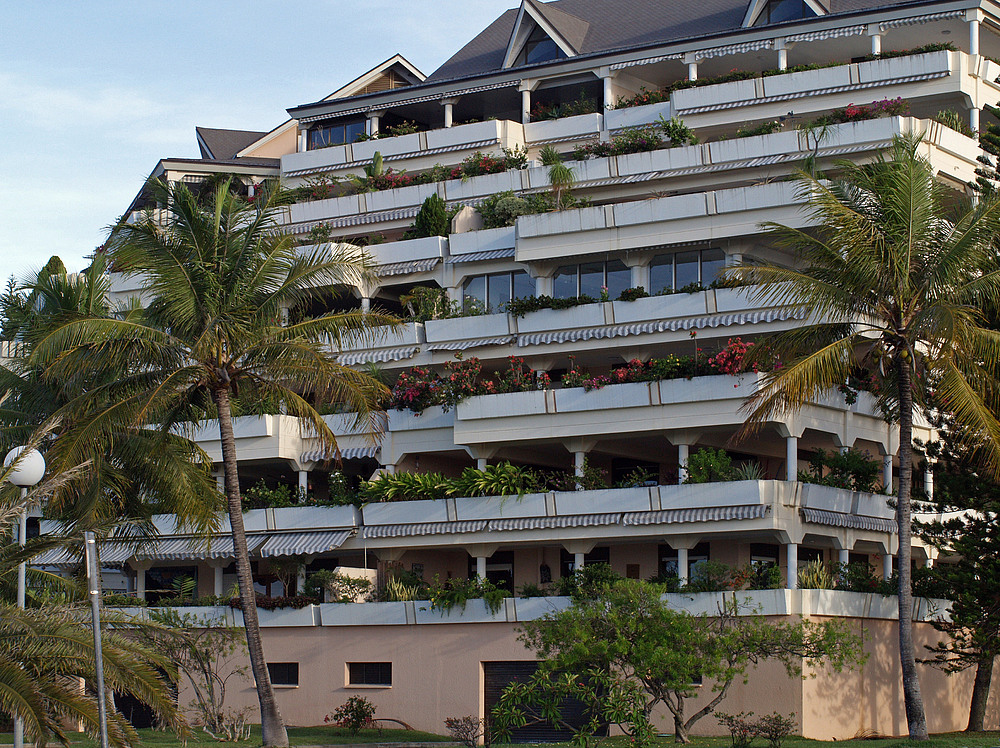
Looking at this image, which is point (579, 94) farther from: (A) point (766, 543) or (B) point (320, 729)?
(B) point (320, 729)

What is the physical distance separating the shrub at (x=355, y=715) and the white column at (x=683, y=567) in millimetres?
9054

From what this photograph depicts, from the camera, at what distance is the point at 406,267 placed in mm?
43906

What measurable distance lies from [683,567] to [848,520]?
440 centimetres

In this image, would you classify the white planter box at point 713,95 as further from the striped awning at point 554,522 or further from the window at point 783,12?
the striped awning at point 554,522

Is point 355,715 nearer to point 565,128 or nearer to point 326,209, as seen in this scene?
point 326,209

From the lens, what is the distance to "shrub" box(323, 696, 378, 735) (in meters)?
36.6

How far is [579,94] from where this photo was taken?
156 ft

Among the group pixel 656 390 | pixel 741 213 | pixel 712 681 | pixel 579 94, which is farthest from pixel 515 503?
pixel 579 94

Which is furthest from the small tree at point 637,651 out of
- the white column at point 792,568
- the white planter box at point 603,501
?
the white planter box at point 603,501

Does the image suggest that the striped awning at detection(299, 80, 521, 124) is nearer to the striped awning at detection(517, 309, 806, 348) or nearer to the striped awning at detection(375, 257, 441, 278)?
the striped awning at detection(375, 257, 441, 278)

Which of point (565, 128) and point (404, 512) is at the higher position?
point (565, 128)

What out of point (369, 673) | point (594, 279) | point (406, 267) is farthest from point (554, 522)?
point (406, 267)

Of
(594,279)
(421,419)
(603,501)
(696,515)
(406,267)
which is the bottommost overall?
(696,515)

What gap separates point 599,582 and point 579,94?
63.7ft
